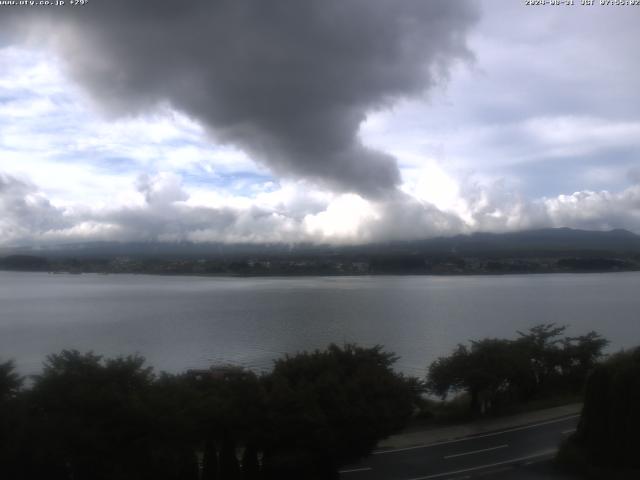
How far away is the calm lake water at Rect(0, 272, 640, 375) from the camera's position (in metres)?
32.6

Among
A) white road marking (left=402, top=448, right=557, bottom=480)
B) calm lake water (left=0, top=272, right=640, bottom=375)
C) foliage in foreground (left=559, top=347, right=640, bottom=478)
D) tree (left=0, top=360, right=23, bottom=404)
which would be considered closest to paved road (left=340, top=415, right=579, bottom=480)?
white road marking (left=402, top=448, right=557, bottom=480)

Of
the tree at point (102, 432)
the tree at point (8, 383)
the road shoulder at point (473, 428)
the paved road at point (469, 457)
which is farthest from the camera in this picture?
the road shoulder at point (473, 428)

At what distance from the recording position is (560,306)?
5806 cm

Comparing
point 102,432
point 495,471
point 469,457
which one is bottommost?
point 469,457

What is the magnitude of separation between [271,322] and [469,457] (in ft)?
102

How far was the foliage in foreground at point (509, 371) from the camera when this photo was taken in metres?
18.4

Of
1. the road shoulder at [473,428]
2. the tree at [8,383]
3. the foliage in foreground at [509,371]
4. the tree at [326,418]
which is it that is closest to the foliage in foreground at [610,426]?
the road shoulder at [473,428]

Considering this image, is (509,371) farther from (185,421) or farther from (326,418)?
(185,421)

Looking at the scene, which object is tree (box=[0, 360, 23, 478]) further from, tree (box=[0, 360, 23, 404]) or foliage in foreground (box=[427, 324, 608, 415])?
foliage in foreground (box=[427, 324, 608, 415])

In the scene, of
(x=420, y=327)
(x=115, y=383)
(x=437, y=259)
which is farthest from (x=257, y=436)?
(x=437, y=259)

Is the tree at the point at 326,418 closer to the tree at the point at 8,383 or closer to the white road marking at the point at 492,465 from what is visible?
the white road marking at the point at 492,465

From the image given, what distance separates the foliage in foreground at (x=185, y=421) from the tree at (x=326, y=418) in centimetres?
2

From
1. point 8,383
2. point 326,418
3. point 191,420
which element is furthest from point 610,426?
point 8,383

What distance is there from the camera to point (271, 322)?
43.3 metres
